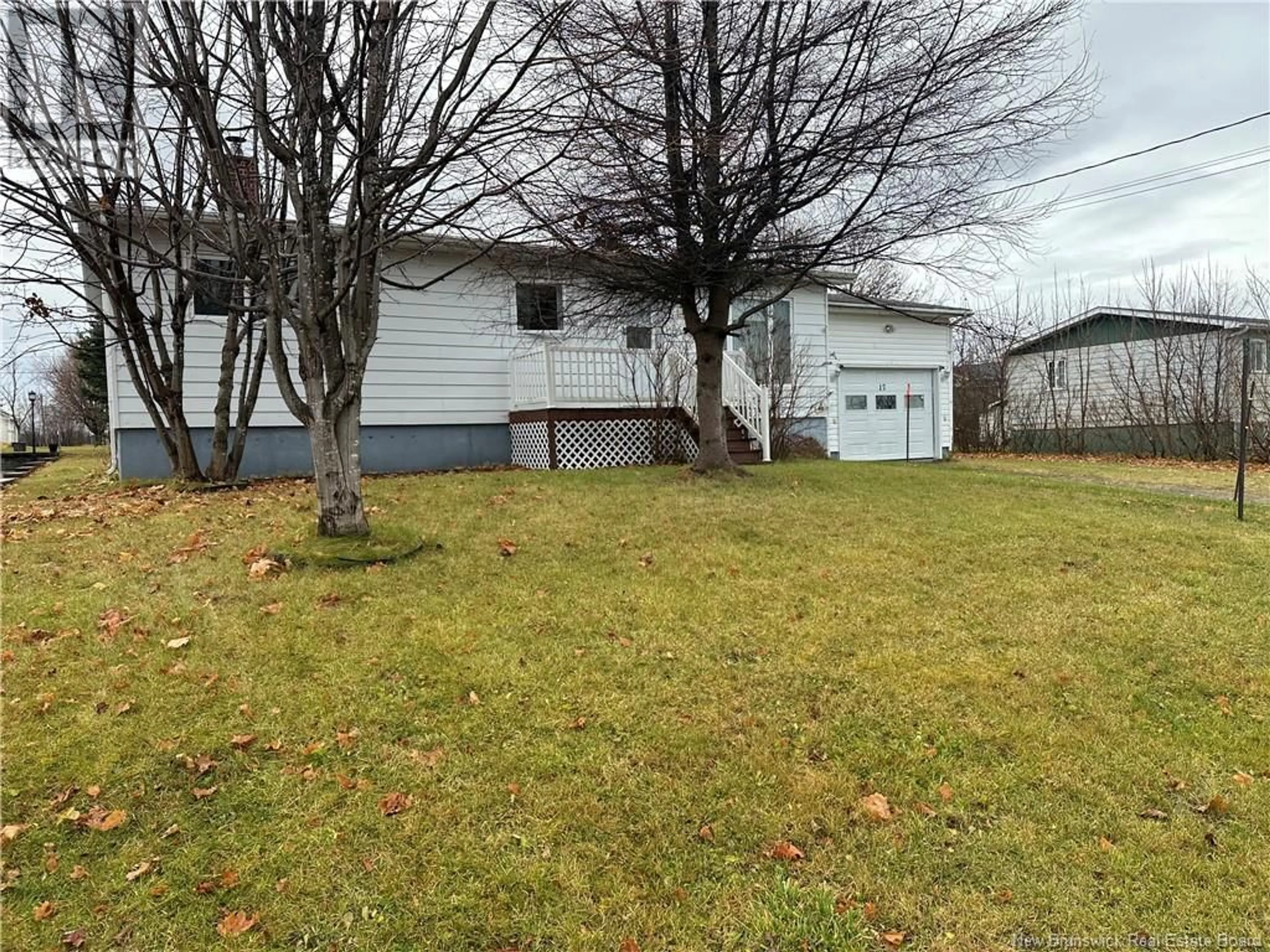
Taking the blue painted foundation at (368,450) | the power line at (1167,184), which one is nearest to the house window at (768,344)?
the blue painted foundation at (368,450)

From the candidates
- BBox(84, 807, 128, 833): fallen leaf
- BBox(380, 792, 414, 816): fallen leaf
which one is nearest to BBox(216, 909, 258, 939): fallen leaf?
BBox(380, 792, 414, 816): fallen leaf

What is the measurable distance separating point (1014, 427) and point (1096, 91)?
15473 mm

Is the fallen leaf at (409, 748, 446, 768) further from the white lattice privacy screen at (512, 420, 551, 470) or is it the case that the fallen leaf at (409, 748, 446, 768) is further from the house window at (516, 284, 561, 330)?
the house window at (516, 284, 561, 330)

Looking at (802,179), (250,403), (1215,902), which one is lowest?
(1215,902)

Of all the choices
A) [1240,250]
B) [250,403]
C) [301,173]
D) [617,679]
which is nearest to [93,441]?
[250,403]

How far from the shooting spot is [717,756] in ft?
9.68

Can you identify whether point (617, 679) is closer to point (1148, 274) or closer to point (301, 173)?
point (301, 173)

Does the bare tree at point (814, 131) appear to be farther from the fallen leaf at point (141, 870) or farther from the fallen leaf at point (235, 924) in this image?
the fallen leaf at point (235, 924)

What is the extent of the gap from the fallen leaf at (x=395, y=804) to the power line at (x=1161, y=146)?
1111 centimetres

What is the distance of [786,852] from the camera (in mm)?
2430

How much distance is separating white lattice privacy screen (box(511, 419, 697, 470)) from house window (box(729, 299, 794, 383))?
262 centimetres

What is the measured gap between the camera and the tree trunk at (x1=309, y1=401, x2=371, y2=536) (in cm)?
534

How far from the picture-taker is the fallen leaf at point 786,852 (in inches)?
95.0

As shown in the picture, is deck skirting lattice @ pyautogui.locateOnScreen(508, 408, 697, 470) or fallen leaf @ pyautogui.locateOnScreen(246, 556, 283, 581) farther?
deck skirting lattice @ pyautogui.locateOnScreen(508, 408, 697, 470)
